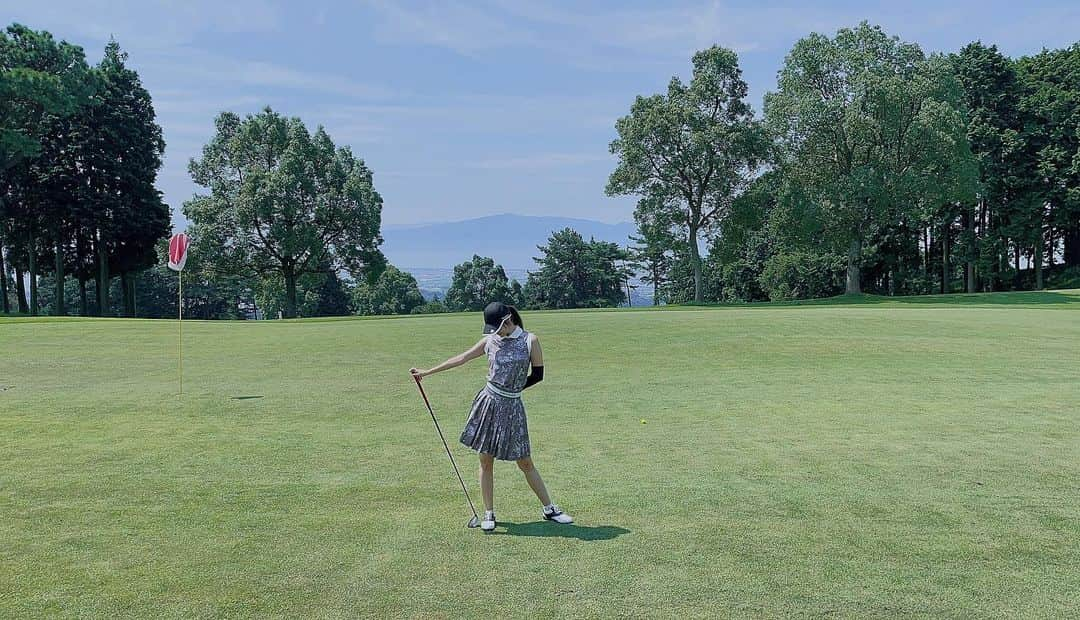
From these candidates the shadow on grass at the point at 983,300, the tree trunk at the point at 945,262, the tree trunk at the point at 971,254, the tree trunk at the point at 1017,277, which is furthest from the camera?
the tree trunk at the point at 945,262

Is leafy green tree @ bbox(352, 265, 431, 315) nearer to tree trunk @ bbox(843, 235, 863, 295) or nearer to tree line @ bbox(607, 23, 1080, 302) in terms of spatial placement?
tree line @ bbox(607, 23, 1080, 302)

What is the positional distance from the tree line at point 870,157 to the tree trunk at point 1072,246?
0.12 m

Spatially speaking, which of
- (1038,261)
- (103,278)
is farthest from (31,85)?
(1038,261)

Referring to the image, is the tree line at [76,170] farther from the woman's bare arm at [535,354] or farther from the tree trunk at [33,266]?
the woman's bare arm at [535,354]

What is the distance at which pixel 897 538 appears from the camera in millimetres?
7734

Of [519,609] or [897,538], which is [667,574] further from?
[897,538]

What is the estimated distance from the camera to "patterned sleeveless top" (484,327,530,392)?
812cm

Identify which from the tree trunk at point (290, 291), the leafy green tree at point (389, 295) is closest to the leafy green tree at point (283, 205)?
the tree trunk at point (290, 291)

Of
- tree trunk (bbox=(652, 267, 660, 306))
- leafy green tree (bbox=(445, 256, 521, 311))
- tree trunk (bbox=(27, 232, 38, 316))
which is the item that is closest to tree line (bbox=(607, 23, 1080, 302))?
tree trunk (bbox=(27, 232, 38, 316))

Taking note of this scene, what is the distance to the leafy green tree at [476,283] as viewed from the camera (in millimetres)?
133913

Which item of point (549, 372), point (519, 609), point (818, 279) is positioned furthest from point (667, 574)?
point (818, 279)

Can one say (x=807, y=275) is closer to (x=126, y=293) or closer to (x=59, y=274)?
(x=126, y=293)

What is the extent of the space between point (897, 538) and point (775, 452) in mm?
3816

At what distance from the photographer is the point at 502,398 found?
825 centimetres
